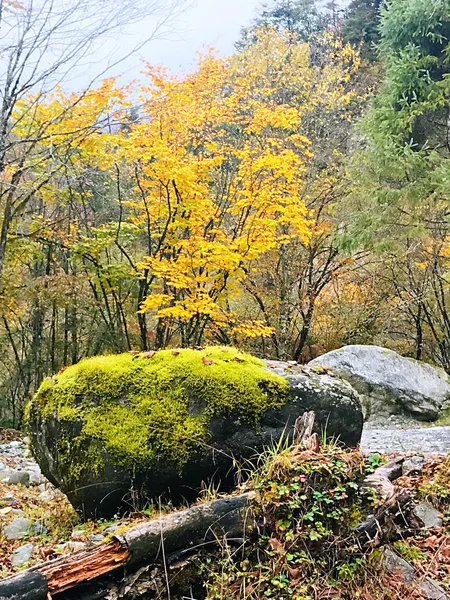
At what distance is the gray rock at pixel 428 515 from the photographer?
326 cm

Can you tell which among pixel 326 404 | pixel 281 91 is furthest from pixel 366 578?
pixel 281 91

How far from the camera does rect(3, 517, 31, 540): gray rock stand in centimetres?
348

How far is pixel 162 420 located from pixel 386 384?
21.2ft

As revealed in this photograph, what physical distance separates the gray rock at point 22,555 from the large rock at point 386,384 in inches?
249

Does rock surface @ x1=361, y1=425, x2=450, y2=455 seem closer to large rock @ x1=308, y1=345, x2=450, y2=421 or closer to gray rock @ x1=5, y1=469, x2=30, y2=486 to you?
large rock @ x1=308, y1=345, x2=450, y2=421

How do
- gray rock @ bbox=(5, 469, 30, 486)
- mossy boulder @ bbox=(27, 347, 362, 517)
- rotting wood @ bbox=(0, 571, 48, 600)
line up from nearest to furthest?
rotting wood @ bbox=(0, 571, 48, 600)
mossy boulder @ bbox=(27, 347, 362, 517)
gray rock @ bbox=(5, 469, 30, 486)

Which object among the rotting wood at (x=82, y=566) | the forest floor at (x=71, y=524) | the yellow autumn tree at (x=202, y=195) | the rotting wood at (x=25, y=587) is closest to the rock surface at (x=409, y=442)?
the forest floor at (x=71, y=524)

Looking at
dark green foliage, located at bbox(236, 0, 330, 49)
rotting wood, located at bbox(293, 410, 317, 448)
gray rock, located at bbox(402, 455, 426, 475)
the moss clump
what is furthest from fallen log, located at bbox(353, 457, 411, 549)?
dark green foliage, located at bbox(236, 0, 330, 49)

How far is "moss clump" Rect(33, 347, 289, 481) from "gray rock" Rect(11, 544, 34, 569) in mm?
531

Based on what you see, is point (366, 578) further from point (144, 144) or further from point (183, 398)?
point (144, 144)

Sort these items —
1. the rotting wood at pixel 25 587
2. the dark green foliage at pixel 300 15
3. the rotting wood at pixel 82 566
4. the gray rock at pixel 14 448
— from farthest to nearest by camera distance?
the dark green foliage at pixel 300 15
the gray rock at pixel 14 448
the rotting wood at pixel 82 566
the rotting wood at pixel 25 587

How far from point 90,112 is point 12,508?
6.35m

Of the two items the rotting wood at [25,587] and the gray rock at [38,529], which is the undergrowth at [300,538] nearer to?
the rotting wood at [25,587]

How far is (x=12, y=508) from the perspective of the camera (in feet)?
13.6
